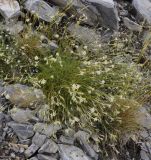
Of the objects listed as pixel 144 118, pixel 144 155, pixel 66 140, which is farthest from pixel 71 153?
pixel 144 118

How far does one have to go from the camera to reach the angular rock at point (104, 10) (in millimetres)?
6047

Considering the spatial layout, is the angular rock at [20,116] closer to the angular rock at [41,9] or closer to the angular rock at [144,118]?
the angular rock at [144,118]

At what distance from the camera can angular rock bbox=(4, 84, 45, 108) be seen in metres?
4.69

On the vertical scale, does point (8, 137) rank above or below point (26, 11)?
below

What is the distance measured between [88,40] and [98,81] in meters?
0.90

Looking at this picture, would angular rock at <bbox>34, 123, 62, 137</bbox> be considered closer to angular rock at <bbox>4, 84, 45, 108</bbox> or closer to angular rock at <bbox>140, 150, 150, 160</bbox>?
angular rock at <bbox>4, 84, 45, 108</bbox>

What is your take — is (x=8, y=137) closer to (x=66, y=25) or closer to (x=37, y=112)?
(x=37, y=112)

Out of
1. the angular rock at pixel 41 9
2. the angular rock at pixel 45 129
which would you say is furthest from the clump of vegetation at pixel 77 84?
the angular rock at pixel 41 9

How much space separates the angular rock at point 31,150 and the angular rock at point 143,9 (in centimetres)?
311

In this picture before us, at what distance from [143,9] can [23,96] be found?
2.92m

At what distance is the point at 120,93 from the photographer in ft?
16.9

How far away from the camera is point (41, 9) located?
18.6 feet

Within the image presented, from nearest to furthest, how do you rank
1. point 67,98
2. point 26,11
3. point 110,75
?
point 67,98
point 110,75
point 26,11

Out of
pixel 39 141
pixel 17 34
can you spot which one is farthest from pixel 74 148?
pixel 17 34
